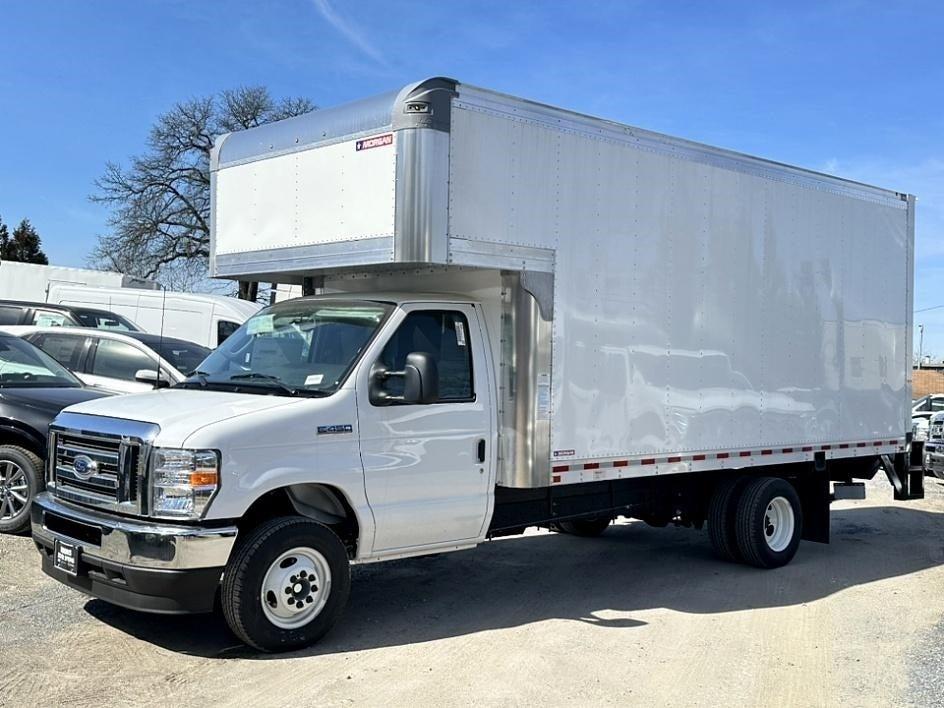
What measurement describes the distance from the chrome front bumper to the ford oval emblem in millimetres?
244

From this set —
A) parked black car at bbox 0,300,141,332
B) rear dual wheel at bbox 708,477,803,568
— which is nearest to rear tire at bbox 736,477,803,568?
rear dual wheel at bbox 708,477,803,568

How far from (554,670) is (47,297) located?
58.2 feet

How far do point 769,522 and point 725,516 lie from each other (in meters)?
0.61

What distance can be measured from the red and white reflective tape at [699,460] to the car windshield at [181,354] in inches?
240

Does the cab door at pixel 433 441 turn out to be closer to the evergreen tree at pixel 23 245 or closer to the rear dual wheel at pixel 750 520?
the rear dual wheel at pixel 750 520

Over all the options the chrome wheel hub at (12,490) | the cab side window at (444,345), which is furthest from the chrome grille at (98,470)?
the chrome wheel hub at (12,490)

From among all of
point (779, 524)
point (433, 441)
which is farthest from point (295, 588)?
point (779, 524)

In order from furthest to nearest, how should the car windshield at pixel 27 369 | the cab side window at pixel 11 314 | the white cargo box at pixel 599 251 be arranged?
1. the cab side window at pixel 11 314
2. the car windshield at pixel 27 369
3. the white cargo box at pixel 599 251

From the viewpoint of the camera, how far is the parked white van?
1791 centimetres

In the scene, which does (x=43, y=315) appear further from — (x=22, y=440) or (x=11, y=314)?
(x=22, y=440)

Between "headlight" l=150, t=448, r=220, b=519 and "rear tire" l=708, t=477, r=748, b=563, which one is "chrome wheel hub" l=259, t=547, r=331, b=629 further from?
"rear tire" l=708, t=477, r=748, b=563

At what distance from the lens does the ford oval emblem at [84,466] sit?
236 inches

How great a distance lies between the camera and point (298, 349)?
6727 mm

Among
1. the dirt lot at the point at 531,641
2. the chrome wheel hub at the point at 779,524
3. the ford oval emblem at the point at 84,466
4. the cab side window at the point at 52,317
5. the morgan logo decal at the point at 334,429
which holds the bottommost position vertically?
the dirt lot at the point at 531,641
